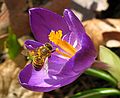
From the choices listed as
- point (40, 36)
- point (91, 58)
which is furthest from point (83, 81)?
A: point (91, 58)

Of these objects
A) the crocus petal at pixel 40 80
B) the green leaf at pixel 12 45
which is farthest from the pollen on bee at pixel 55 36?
the green leaf at pixel 12 45

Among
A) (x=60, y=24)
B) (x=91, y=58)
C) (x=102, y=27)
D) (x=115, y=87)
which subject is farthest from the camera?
(x=102, y=27)

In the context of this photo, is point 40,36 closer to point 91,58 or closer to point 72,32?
point 72,32

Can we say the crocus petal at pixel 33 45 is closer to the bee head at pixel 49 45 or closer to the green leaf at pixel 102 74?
the bee head at pixel 49 45

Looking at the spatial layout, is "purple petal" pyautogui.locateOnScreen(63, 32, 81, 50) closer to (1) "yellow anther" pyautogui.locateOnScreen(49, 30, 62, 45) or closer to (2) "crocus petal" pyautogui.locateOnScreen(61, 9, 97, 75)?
(1) "yellow anther" pyautogui.locateOnScreen(49, 30, 62, 45)

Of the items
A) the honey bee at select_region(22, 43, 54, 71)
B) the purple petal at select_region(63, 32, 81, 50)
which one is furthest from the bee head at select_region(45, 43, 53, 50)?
the purple petal at select_region(63, 32, 81, 50)

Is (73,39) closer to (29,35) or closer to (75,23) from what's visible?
(75,23)
